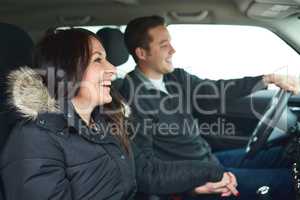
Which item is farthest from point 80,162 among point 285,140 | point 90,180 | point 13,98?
point 285,140

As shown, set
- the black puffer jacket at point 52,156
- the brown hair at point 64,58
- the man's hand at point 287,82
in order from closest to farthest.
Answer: the black puffer jacket at point 52,156 < the brown hair at point 64,58 < the man's hand at point 287,82

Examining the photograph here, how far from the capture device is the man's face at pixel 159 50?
221 centimetres

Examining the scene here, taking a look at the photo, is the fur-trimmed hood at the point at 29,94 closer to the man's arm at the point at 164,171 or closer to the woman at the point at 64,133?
the woman at the point at 64,133

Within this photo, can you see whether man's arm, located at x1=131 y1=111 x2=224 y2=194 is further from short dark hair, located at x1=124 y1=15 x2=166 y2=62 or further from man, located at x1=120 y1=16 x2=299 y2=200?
short dark hair, located at x1=124 y1=15 x2=166 y2=62

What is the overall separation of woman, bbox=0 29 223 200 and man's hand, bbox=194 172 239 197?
47 centimetres

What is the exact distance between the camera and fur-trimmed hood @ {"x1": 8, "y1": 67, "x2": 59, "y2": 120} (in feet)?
5.26

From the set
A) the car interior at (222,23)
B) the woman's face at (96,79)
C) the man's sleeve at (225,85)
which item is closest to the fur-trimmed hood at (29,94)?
the woman's face at (96,79)

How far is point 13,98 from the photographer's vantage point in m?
1.63

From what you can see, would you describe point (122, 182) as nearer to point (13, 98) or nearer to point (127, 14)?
point (13, 98)

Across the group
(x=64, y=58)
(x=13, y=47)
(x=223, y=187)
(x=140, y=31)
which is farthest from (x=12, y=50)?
(x=223, y=187)

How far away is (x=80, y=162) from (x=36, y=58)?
0.39 m

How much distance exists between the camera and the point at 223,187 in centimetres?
222

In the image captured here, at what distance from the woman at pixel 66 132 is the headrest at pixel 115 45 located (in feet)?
1.17

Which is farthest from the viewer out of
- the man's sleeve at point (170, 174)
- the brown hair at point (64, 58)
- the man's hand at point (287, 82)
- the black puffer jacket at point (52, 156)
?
the man's hand at point (287, 82)
